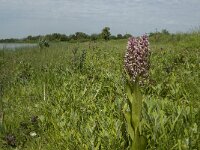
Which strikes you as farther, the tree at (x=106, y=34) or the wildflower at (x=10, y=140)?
the tree at (x=106, y=34)

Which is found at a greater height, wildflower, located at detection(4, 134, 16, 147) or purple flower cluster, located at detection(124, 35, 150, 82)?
purple flower cluster, located at detection(124, 35, 150, 82)

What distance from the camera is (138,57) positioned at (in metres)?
3.86

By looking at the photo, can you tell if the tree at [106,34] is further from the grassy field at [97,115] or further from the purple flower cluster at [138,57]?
the purple flower cluster at [138,57]

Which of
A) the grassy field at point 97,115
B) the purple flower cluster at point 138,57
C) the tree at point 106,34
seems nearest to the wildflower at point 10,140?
the grassy field at point 97,115

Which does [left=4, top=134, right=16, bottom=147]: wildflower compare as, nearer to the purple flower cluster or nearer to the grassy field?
the grassy field

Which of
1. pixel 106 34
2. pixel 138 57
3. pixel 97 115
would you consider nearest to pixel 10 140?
pixel 97 115

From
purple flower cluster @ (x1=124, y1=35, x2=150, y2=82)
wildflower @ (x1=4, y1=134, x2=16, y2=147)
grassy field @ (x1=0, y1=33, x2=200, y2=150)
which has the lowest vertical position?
wildflower @ (x1=4, y1=134, x2=16, y2=147)

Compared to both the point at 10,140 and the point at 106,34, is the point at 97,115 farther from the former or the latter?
the point at 106,34

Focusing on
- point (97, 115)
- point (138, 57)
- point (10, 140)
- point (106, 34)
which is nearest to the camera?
point (138, 57)

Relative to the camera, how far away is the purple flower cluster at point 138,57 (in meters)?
3.83

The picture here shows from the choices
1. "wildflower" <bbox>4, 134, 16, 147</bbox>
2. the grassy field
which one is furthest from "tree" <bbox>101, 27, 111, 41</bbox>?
"wildflower" <bbox>4, 134, 16, 147</bbox>

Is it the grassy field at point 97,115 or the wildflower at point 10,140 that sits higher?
the grassy field at point 97,115

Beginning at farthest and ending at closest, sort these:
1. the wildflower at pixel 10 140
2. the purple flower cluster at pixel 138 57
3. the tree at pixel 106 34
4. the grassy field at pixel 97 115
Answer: the tree at pixel 106 34 < the wildflower at pixel 10 140 < the grassy field at pixel 97 115 < the purple flower cluster at pixel 138 57

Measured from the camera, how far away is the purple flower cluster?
3830 mm
